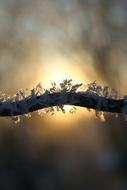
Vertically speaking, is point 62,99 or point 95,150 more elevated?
point 95,150

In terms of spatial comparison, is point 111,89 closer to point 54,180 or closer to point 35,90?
point 35,90

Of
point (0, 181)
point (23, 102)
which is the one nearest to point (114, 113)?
point (23, 102)

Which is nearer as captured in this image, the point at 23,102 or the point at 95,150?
the point at 23,102

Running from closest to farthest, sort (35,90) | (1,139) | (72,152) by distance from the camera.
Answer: (35,90)
(1,139)
(72,152)

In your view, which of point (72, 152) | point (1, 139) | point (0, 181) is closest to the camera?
point (1, 139)
